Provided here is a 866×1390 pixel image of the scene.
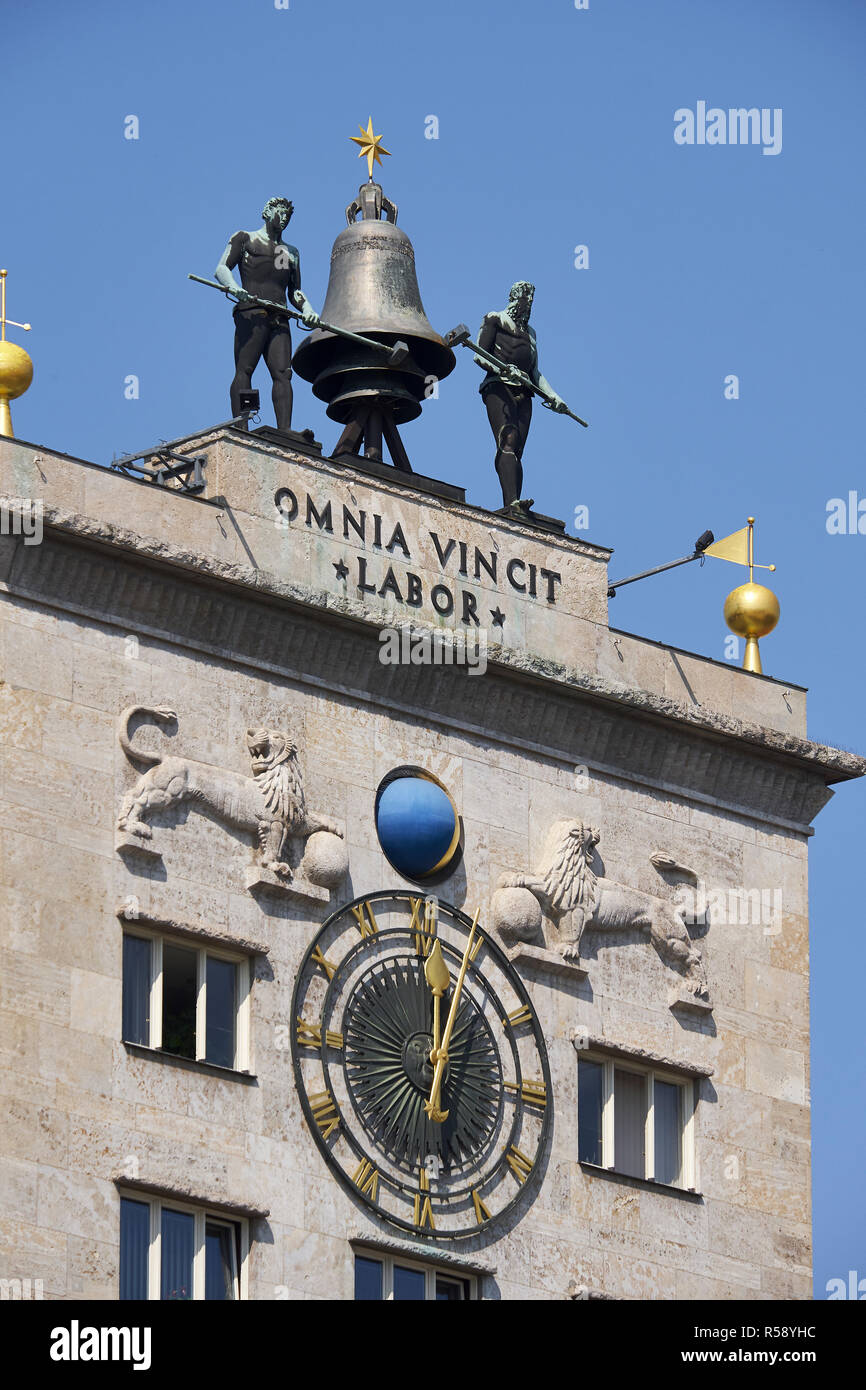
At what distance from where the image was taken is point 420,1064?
194 feet

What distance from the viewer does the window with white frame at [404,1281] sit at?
2290 inches

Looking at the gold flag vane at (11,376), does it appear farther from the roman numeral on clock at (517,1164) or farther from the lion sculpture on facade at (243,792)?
the roman numeral on clock at (517,1164)

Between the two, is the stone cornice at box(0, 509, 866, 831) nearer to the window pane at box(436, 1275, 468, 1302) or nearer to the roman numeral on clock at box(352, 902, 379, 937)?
the roman numeral on clock at box(352, 902, 379, 937)

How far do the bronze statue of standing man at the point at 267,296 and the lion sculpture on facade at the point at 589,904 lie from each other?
20.5 ft

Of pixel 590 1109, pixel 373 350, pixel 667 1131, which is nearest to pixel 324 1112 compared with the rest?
pixel 590 1109

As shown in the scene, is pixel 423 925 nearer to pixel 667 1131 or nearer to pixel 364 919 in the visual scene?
pixel 364 919

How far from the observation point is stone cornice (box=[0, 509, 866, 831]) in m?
58.2

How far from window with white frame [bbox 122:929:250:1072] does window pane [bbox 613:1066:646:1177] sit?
223 inches
